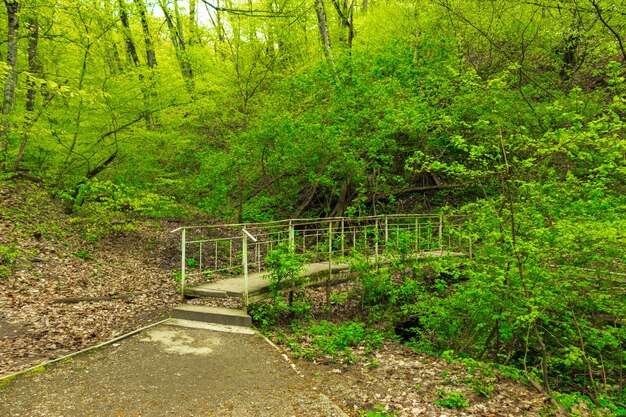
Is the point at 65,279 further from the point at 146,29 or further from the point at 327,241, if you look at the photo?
the point at 146,29

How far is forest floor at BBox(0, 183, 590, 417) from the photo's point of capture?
432 cm

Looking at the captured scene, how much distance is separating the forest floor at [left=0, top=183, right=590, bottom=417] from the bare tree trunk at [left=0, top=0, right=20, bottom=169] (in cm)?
197

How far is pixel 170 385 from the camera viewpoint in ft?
13.9

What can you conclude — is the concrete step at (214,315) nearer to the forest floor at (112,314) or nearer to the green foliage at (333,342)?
the forest floor at (112,314)

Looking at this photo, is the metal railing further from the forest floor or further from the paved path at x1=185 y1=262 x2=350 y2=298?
the forest floor

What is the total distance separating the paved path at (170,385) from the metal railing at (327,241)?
104 inches

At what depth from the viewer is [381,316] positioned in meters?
7.61

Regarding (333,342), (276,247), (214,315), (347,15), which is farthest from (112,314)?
(347,15)

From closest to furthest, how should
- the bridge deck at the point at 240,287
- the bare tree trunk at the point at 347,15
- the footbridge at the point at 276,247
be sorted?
the bridge deck at the point at 240,287 → the footbridge at the point at 276,247 → the bare tree trunk at the point at 347,15

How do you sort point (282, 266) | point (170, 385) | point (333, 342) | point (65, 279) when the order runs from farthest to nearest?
point (65, 279), point (282, 266), point (333, 342), point (170, 385)

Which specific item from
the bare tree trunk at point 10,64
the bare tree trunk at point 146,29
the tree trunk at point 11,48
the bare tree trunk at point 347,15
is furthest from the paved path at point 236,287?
the bare tree trunk at point 347,15

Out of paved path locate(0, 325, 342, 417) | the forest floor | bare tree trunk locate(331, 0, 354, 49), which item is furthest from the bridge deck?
bare tree trunk locate(331, 0, 354, 49)

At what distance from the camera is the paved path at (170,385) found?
378cm

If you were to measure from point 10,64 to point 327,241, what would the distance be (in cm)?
845
